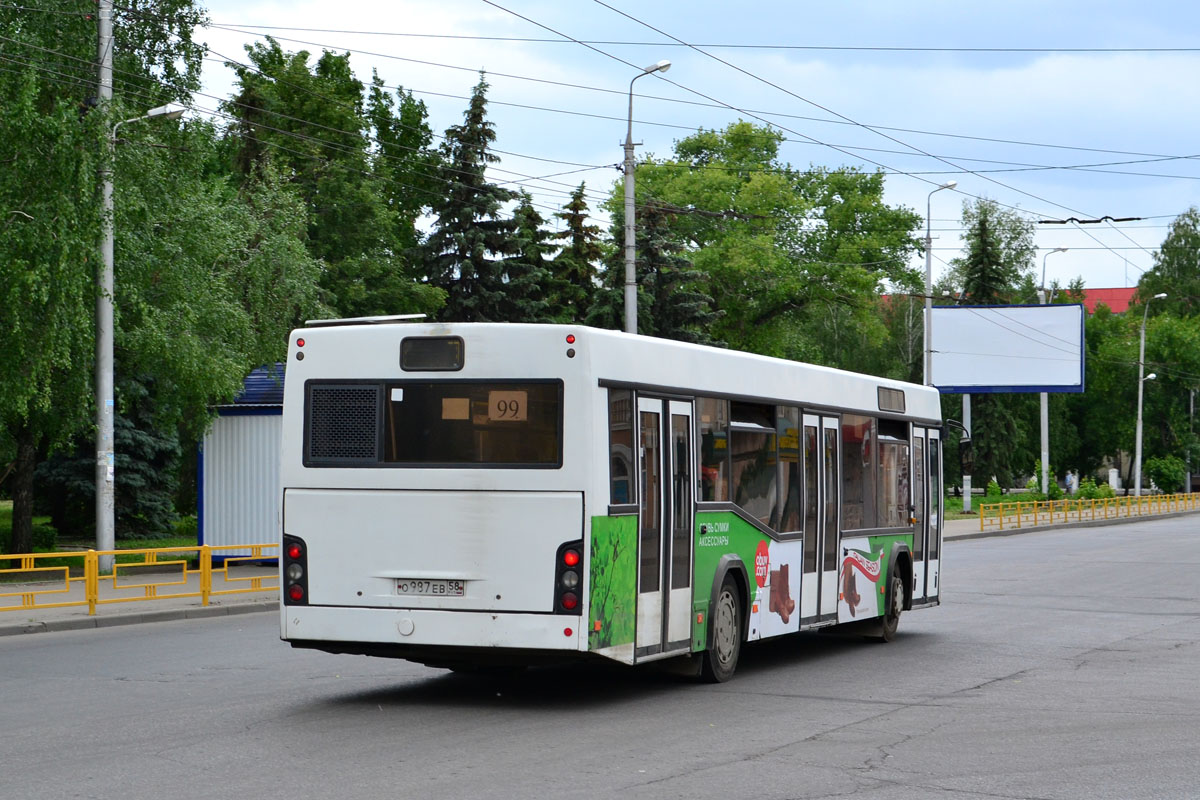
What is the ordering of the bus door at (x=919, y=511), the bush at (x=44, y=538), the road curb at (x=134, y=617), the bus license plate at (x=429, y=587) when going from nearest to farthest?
1. the bus license plate at (x=429, y=587)
2. the bus door at (x=919, y=511)
3. the road curb at (x=134, y=617)
4. the bush at (x=44, y=538)

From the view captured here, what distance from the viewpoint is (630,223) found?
29.0 m

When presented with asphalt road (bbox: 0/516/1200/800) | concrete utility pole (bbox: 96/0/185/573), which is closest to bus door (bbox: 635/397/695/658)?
asphalt road (bbox: 0/516/1200/800)

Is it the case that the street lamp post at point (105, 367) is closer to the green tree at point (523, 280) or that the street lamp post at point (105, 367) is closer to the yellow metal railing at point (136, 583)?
the yellow metal railing at point (136, 583)

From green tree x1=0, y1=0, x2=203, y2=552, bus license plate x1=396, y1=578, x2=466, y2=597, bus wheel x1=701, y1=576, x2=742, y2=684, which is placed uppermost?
green tree x1=0, y1=0, x2=203, y2=552

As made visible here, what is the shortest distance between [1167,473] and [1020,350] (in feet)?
98.4

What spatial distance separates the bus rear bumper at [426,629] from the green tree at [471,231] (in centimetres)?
4341

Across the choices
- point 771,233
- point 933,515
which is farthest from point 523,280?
point 933,515

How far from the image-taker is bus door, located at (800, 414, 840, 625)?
14.1 m

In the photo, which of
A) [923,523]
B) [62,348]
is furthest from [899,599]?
[62,348]

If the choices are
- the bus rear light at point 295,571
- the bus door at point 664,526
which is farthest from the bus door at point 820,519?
the bus rear light at point 295,571

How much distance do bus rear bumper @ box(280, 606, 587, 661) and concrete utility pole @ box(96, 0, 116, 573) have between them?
1375 centimetres

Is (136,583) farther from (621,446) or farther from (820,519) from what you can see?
(621,446)

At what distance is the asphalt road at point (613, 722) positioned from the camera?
8.18 m

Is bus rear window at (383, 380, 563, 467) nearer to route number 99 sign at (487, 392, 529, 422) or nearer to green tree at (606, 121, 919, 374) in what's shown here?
route number 99 sign at (487, 392, 529, 422)
